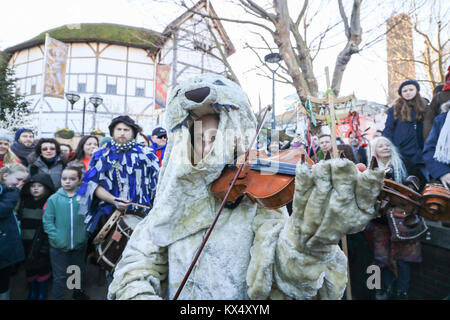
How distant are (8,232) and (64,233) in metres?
0.57

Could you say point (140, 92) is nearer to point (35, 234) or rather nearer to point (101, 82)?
point (101, 82)

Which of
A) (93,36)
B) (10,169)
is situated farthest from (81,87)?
(10,169)

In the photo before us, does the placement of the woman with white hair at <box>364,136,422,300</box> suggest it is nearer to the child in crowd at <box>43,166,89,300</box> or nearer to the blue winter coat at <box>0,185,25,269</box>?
the child in crowd at <box>43,166,89,300</box>

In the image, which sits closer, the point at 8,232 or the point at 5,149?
the point at 8,232

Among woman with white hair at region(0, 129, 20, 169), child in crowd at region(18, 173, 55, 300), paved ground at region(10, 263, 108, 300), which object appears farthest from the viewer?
woman with white hair at region(0, 129, 20, 169)

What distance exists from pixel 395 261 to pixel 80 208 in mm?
3719

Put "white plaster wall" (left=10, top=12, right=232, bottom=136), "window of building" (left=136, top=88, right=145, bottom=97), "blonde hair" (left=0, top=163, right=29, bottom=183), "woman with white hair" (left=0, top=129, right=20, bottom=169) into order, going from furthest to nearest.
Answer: "window of building" (left=136, top=88, right=145, bottom=97), "white plaster wall" (left=10, top=12, right=232, bottom=136), "woman with white hair" (left=0, top=129, right=20, bottom=169), "blonde hair" (left=0, top=163, right=29, bottom=183)

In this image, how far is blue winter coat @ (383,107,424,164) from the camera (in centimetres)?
371

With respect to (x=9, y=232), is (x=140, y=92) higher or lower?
higher

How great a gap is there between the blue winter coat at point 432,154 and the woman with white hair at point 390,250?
0.30 meters

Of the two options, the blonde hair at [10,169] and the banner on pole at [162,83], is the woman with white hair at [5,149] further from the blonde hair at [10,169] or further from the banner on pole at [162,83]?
the banner on pole at [162,83]

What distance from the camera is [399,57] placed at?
12.3 metres

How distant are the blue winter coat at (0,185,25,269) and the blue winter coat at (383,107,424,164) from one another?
191 inches

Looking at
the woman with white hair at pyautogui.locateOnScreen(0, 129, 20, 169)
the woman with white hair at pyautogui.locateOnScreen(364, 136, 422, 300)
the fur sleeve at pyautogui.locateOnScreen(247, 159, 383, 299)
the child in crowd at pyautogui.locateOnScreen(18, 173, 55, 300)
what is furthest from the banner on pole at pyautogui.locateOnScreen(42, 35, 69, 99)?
the fur sleeve at pyautogui.locateOnScreen(247, 159, 383, 299)
